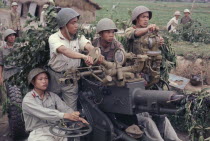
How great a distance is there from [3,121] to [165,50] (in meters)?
4.74

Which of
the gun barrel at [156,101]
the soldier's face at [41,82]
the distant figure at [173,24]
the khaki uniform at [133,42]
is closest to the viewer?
the gun barrel at [156,101]

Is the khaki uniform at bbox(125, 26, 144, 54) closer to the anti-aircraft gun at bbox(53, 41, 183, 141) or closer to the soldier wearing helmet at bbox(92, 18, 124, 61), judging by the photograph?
the soldier wearing helmet at bbox(92, 18, 124, 61)

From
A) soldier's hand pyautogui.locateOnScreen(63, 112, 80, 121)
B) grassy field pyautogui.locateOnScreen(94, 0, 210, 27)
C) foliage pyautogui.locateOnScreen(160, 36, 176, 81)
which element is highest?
grassy field pyautogui.locateOnScreen(94, 0, 210, 27)

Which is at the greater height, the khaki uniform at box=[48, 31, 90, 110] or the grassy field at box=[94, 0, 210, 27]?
the grassy field at box=[94, 0, 210, 27]

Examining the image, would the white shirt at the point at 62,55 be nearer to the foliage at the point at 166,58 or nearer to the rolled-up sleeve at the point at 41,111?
the rolled-up sleeve at the point at 41,111

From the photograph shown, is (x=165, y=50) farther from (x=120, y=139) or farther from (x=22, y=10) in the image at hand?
(x=22, y=10)

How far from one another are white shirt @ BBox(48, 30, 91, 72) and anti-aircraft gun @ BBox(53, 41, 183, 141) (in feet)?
1.34

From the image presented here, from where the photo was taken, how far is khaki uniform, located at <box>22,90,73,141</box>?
18.0ft

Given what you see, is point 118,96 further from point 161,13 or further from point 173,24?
point 161,13

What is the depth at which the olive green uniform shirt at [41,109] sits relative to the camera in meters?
5.47

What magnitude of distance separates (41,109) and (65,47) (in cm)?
101

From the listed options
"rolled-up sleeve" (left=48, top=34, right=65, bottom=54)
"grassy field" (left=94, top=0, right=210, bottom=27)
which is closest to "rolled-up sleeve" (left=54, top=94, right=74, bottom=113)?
"rolled-up sleeve" (left=48, top=34, right=65, bottom=54)

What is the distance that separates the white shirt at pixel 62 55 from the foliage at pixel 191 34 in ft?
39.9

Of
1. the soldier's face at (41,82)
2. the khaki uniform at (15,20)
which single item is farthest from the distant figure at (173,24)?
the soldier's face at (41,82)
